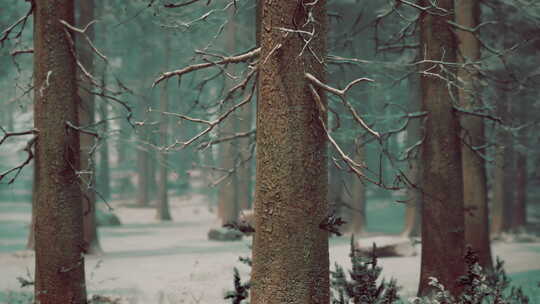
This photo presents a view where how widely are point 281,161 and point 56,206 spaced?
3522 mm

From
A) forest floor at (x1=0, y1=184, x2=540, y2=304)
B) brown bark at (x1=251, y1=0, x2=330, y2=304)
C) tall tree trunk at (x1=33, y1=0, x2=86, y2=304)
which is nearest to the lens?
brown bark at (x1=251, y1=0, x2=330, y2=304)

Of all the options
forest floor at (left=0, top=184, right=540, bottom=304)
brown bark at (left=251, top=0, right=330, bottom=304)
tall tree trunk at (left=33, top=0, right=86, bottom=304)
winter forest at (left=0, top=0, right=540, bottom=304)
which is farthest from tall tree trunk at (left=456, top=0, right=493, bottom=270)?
tall tree trunk at (left=33, top=0, right=86, bottom=304)

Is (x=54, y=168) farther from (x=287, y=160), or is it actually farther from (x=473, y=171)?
(x=473, y=171)

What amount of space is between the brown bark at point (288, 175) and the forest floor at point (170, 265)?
2.08 meters

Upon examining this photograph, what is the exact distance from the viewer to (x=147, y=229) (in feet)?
83.0

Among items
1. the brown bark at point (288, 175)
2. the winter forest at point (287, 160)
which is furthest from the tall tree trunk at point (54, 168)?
the brown bark at point (288, 175)

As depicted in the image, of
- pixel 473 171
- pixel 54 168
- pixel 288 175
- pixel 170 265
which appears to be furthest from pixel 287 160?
pixel 170 265

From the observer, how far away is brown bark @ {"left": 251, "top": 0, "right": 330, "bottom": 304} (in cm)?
476

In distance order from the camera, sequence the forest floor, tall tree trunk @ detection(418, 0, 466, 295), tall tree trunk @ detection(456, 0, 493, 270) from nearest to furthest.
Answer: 1. tall tree trunk @ detection(418, 0, 466, 295)
2. the forest floor
3. tall tree trunk @ detection(456, 0, 493, 270)

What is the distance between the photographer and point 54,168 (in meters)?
7.04

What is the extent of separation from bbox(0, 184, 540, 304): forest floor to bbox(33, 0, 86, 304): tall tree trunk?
2.57 feet

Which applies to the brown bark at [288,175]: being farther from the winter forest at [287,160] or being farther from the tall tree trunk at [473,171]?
the tall tree trunk at [473,171]

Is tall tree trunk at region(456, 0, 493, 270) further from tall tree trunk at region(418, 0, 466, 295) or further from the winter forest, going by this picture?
tall tree trunk at region(418, 0, 466, 295)

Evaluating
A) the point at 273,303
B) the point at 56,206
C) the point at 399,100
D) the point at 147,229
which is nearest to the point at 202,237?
the point at 147,229
